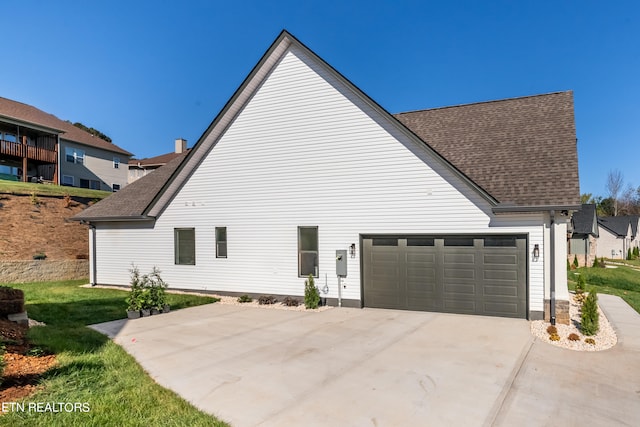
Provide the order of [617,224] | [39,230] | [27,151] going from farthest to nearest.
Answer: [617,224]
[27,151]
[39,230]

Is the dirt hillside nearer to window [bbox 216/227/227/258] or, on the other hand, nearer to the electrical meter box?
window [bbox 216/227/227/258]

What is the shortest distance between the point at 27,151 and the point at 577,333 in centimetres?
3178

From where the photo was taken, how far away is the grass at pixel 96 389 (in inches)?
153

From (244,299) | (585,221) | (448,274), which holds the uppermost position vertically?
(585,221)

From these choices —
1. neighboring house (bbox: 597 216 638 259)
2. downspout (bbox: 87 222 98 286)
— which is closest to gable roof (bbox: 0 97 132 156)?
A: downspout (bbox: 87 222 98 286)

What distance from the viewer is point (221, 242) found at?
13.1m

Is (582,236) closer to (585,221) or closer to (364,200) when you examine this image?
(585,221)

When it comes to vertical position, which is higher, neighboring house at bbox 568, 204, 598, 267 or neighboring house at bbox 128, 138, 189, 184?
neighboring house at bbox 128, 138, 189, 184

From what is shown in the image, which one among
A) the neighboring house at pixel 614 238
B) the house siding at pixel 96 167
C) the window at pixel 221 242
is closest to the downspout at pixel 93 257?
the window at pixel 221 242

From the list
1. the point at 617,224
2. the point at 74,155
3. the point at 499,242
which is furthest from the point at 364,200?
the point at 617,224

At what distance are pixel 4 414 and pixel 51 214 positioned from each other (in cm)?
1791

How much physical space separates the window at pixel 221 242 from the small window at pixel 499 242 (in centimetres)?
859

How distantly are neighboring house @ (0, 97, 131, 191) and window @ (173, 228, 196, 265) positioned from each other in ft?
60.0

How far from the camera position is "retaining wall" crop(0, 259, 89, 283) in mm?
15827
